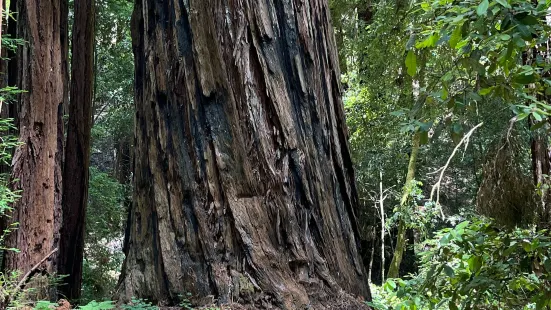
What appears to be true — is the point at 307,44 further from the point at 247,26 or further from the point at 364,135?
the point at 364,135

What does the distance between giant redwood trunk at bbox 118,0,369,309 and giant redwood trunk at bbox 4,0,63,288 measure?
2337 millimetres

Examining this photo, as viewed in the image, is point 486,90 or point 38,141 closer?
point 486,90

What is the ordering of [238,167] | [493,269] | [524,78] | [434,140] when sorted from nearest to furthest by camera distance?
[524,78] < [238,167] < [493,269] < [434,140]

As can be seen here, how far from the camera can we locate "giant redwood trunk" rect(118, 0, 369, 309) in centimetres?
262

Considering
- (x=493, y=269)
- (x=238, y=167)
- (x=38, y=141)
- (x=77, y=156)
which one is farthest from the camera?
(x=77, y=156)

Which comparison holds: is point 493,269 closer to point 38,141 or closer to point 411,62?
point 411,62

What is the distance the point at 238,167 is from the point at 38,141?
3.20m

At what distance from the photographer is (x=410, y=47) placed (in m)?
2.69

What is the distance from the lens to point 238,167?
8.80 ft

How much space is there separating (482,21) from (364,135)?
9.73 meters

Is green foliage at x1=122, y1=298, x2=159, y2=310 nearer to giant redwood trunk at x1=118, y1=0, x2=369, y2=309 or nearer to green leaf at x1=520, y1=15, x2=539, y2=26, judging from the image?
giant redwood trunk at x1=118, y1=0, x2=369, y2=309

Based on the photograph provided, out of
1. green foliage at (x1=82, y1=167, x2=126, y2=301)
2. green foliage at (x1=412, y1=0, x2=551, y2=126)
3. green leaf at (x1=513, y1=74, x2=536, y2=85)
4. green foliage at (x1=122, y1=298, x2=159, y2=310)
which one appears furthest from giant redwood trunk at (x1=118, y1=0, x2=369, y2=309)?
green foliage at (x1=82, y1=167, x2=126, y2=301)

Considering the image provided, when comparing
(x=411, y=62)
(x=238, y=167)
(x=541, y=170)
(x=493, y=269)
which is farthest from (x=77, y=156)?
(x=541, y=170)

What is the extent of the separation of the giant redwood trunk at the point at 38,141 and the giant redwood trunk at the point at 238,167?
92.0 inches
